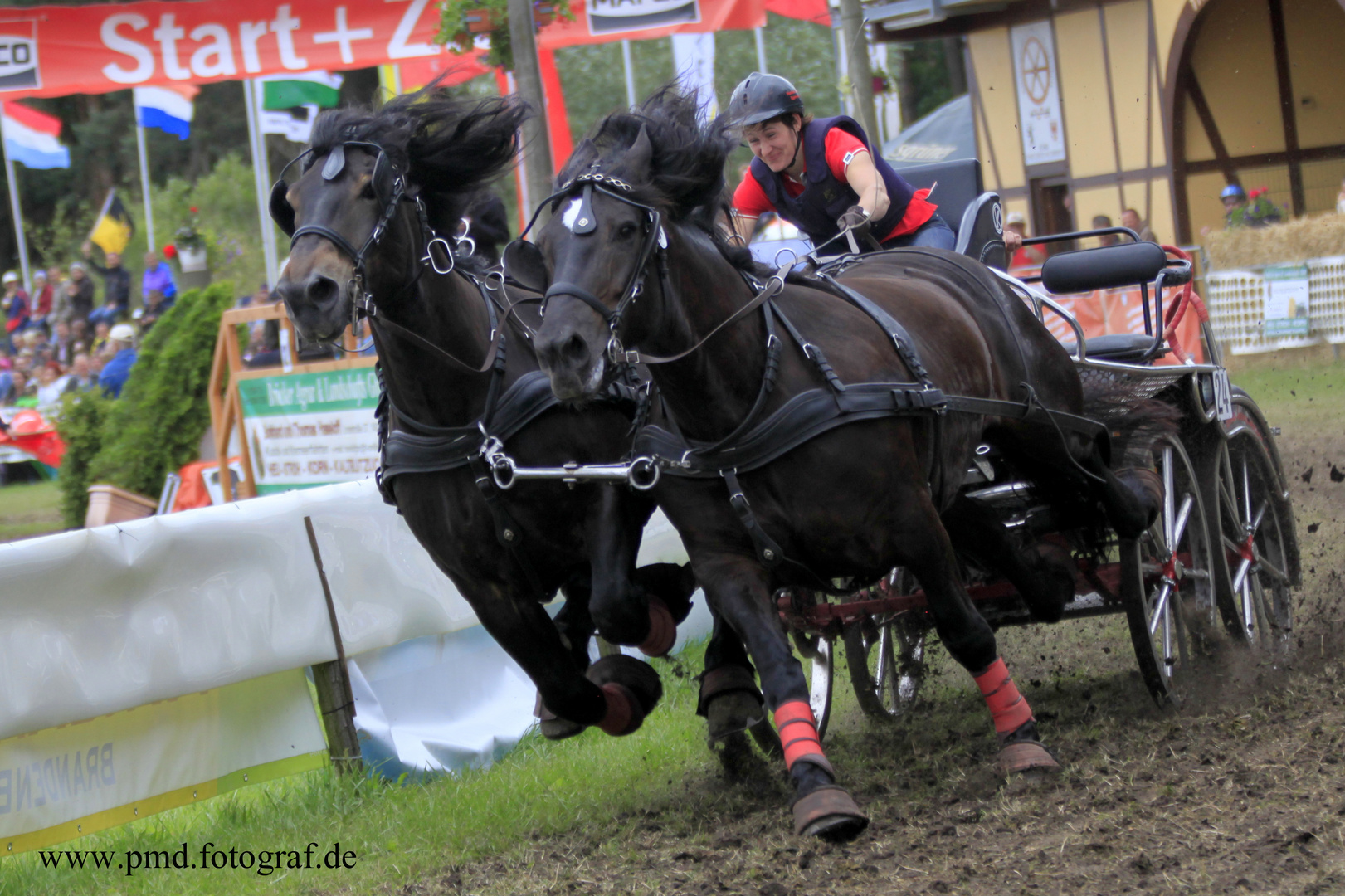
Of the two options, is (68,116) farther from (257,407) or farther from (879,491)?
(879,491)

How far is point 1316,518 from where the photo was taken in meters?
7.53

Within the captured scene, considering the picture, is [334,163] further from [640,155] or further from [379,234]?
[640,155]

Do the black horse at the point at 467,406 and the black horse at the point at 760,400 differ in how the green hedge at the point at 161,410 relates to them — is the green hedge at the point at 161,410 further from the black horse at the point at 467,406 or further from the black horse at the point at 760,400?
the black horse at the point at 760,400

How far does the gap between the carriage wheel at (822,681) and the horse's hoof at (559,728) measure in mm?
1029

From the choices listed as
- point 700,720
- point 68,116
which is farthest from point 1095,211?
point 68,116

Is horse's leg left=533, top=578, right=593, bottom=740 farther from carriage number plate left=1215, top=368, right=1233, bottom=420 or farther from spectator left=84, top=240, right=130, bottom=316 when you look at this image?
spectator left=84, top=240, right=130, bottom=316

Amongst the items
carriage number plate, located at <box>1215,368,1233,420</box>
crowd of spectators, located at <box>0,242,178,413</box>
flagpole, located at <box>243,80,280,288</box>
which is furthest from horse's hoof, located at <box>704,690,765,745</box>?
crowd of spectators, located at <box>0,242,178,413</box>

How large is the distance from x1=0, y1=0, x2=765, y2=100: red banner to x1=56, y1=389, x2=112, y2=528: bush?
10.8ft

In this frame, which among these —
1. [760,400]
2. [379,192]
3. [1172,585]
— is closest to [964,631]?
[760,400]

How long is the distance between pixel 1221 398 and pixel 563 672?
2.57 meters

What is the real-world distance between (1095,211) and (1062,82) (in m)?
1.71

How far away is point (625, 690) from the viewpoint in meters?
4.68

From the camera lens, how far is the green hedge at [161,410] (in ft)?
39.3

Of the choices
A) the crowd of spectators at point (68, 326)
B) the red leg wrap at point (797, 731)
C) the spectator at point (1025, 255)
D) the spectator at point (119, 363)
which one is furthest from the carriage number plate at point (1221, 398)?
→ the crowd of spectators at point (68, 326)
